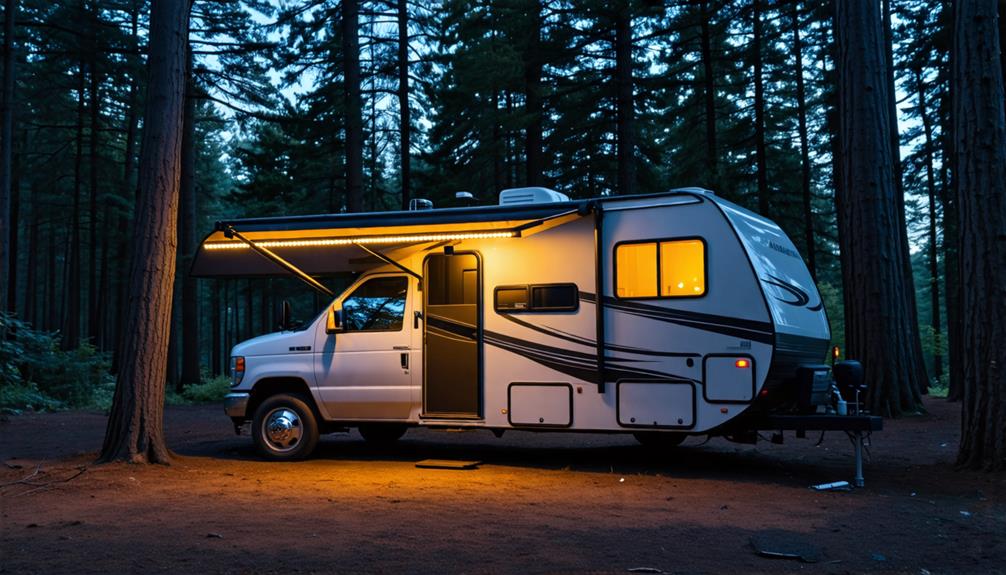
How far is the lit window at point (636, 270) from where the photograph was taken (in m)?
9.00

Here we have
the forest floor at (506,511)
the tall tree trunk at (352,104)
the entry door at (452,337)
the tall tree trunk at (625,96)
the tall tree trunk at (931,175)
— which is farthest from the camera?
the tall tree trunk at (931,175)

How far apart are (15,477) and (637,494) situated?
646cm

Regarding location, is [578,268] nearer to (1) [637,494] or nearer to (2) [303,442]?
(1) [637,494]

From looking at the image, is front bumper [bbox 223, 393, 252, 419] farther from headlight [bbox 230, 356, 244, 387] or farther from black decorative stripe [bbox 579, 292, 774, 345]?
black decorative stripe [bbox 579, 292, 774, 345]

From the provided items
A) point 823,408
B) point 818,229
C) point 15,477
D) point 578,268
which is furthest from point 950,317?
point 15,477

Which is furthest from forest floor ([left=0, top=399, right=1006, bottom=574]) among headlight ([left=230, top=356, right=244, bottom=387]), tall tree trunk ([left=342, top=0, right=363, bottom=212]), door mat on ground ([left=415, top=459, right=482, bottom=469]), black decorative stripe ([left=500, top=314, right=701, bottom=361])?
tall tree trunk ([left=342, top=0, right=363, bottom=212])

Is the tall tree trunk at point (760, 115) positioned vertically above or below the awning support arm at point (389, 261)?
above

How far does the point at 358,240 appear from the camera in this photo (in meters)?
10.1

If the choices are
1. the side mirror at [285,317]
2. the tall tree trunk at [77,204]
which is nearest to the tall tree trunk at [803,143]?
the side mirror at [285,317]

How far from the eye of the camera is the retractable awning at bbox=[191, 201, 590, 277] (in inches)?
375

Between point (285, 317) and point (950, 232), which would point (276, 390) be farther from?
point (950, 232)

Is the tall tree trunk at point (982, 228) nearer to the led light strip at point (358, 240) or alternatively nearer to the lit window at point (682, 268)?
the lit window at point (682, 268)

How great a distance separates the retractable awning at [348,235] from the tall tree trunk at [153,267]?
2.70 feet

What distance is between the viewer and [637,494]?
26.4ft
